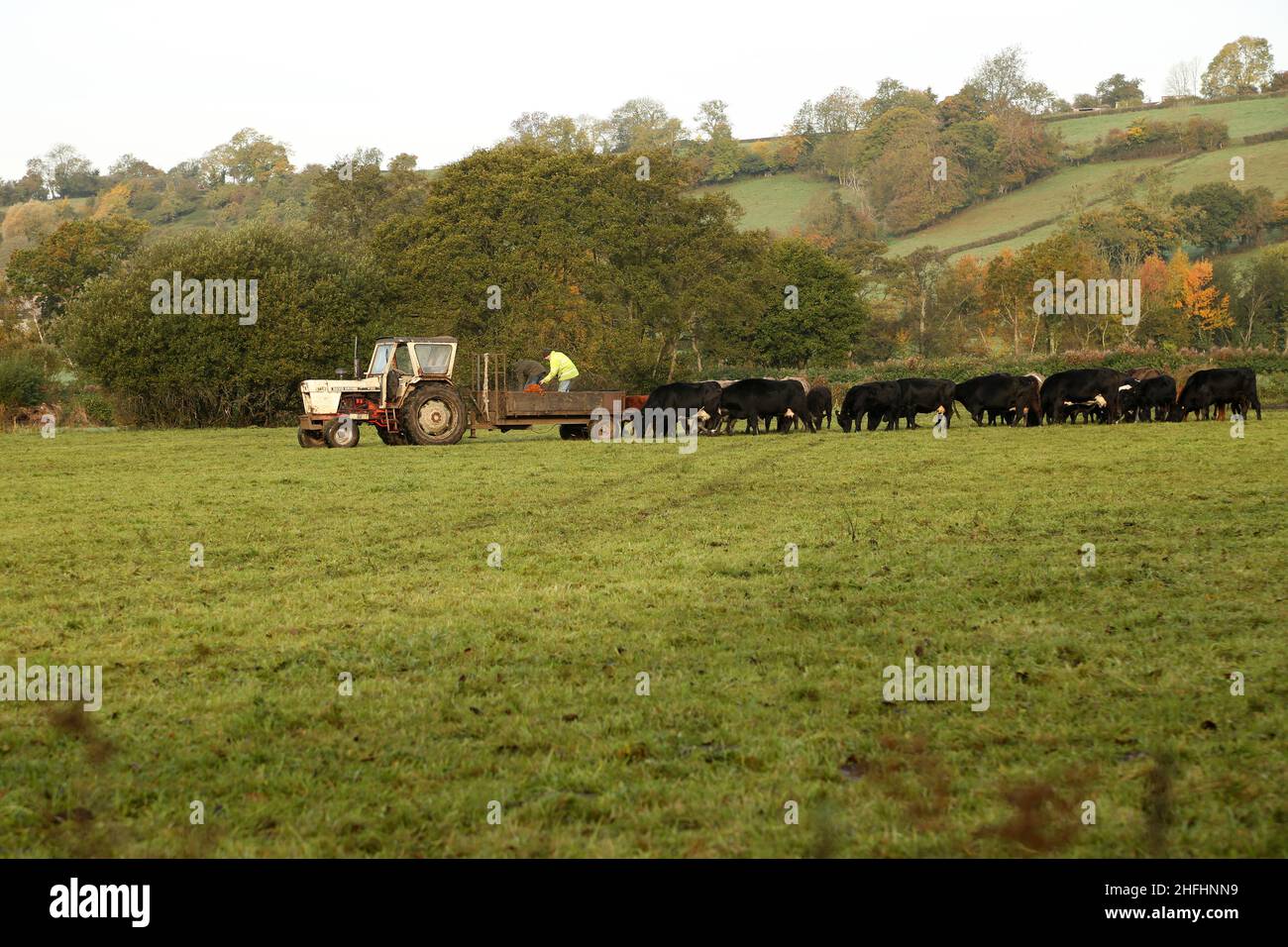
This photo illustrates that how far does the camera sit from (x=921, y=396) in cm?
3150

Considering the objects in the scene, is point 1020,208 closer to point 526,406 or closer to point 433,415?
point 526,406

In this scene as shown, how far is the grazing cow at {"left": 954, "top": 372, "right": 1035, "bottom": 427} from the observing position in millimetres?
31750

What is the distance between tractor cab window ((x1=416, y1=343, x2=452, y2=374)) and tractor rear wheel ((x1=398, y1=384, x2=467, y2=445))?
1.25ft

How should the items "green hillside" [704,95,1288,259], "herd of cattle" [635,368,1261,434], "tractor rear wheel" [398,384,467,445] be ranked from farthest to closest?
"green hillside" [704,95,1288,259] < "herd of cattle" [635,368,1261,434] < "tractor rear wheel" [398,384,467,445]

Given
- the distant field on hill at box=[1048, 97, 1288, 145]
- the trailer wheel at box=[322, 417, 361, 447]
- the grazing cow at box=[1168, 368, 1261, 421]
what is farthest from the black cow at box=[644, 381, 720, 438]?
the distant field on hill at box=[1048, 97, 1288, 145]

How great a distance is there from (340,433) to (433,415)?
206 cm

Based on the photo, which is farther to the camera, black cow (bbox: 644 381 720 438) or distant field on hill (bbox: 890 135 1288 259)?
distant field on hill (bbox: 890 135 1288 259)

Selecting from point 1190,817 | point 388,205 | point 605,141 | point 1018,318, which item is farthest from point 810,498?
point 605,141

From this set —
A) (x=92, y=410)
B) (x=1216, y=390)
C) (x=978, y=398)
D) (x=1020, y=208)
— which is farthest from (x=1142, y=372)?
(x=1020, y=208)

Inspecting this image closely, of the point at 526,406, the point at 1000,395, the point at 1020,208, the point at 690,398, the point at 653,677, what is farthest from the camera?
the point at 1020,208

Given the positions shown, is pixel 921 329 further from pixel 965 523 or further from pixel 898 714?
pixel 898 714

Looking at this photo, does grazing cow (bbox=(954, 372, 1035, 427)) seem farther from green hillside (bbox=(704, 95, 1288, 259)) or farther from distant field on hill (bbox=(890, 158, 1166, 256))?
distant field on hill (bbox=(890, 158, 1166, 256))
